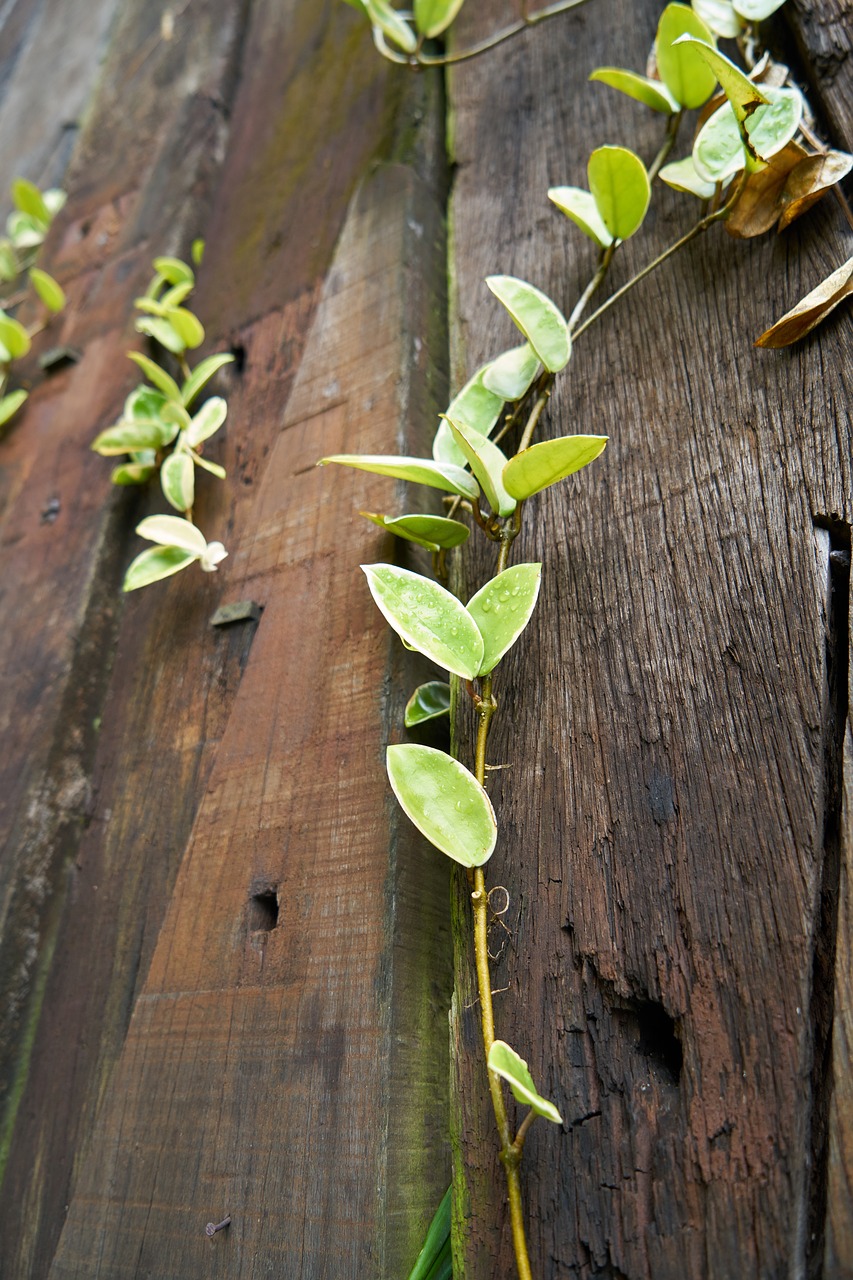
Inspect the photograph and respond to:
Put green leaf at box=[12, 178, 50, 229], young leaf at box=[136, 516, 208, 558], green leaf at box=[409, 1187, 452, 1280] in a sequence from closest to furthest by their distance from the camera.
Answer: green leaf at box=[409, 1187, 452, 1280] → young leaf at box=[136, 516, 208, 558] → green leaf at box=[12, 178, 50, 229]

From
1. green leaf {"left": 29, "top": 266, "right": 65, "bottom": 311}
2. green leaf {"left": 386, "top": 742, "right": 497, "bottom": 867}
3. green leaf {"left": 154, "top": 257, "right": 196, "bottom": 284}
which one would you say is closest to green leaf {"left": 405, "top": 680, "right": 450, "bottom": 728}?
green leaf {"left": 386, "top": 742, "right": 497, "bottom": 867}

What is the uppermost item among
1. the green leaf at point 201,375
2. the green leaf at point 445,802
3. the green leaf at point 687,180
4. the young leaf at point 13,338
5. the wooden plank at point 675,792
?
the young leaf at point 13,338

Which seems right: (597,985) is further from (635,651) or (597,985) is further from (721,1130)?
(635,651)

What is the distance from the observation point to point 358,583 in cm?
91

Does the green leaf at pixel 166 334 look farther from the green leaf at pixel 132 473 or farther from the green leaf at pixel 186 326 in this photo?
the green leaf at pixel 132 473

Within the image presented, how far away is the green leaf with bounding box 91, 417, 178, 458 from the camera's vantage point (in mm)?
1151

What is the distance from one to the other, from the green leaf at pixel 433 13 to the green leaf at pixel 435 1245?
1.30 meters

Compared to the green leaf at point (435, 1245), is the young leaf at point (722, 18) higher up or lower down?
higher up

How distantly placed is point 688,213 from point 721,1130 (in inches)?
33.1

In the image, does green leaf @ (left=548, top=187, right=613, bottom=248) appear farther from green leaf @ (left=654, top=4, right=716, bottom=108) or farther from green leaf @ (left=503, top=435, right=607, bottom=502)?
green leaf @ (left=503, top=435, right=607, bottom=502)

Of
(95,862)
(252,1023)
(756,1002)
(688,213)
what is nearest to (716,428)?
(688,213)

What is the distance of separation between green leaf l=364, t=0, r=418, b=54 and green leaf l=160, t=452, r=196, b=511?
2.01 ft

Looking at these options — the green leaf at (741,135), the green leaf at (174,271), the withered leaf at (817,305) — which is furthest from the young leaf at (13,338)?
the withered leaf at (817,305)

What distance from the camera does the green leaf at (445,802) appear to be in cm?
67
